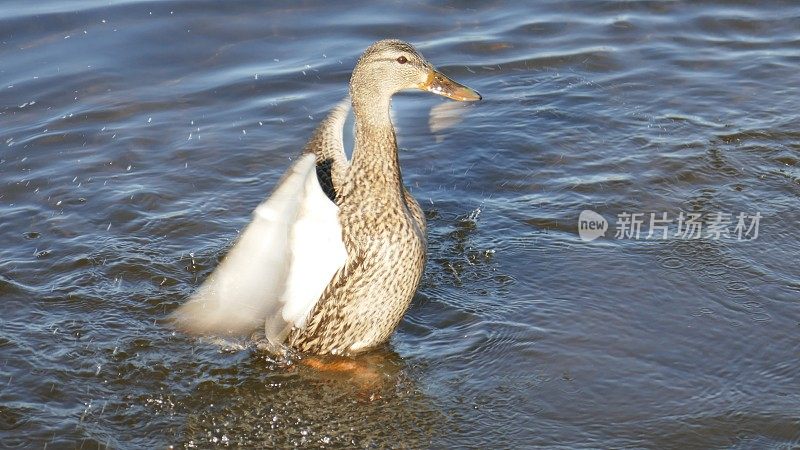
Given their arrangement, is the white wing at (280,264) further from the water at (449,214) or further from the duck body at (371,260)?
the water at (449,214)

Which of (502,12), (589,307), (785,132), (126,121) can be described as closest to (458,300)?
(589,307)

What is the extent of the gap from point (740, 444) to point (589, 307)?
1224mm

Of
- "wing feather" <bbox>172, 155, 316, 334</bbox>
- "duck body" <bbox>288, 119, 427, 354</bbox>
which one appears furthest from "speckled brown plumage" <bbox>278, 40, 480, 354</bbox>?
"wing feather" <bbox>172, 155, 316, 334</bbox>

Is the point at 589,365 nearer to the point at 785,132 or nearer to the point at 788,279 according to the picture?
the point at 788,279

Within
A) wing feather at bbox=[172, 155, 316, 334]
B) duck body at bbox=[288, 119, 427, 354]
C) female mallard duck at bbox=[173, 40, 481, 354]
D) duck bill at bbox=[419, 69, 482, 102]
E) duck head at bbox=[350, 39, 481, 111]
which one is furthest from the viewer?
duck bill at bbox=[419, 69, 482, 102]

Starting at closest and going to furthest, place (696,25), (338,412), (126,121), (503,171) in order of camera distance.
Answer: (338,412) → (503,171) → (126,121) → (696,25)

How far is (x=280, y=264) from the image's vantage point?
15.3 ft

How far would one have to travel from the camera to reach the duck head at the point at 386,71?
506cm

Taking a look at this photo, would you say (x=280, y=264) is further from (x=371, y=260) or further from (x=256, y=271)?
(x=371, y=260)

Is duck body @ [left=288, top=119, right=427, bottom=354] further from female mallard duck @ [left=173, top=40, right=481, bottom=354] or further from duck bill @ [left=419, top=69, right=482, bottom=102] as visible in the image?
duck bill @ [left=419, top=69, right=482, bottom=102]

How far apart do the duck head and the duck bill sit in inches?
1.5

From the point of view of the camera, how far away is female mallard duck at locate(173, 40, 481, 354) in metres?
4.57

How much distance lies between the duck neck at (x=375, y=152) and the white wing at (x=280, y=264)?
0.28m

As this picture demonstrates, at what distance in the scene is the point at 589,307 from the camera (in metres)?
5.36
